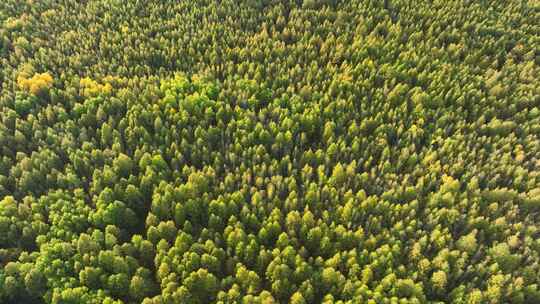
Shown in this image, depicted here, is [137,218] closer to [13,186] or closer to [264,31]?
[13,186]

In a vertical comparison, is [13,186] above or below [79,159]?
below

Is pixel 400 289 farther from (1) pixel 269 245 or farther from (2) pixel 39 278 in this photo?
(2) pixel 39 278

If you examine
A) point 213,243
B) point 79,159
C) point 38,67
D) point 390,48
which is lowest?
point 213,243

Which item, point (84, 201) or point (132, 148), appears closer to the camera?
point (84, 201)

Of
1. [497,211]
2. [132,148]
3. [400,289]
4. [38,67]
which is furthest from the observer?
[38,67]

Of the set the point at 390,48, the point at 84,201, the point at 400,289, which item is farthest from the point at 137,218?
the point at 390,48

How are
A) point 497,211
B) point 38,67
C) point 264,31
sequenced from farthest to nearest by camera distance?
point 264,31, point 38,67, point 497,211
